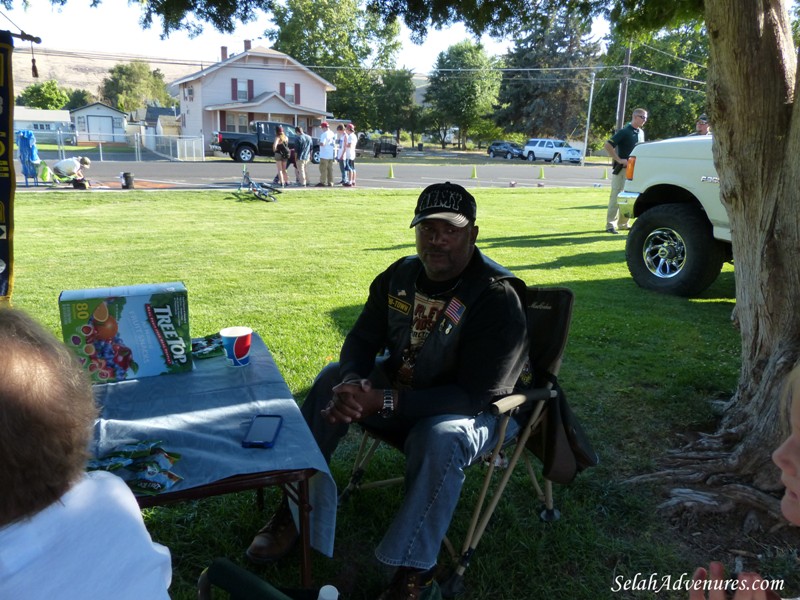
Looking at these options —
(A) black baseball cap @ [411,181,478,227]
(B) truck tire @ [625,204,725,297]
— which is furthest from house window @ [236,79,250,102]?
(A) black baseball cap @ [411,181,478,227]

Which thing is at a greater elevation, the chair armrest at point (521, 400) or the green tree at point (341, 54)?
the green tree at point (341, 54)

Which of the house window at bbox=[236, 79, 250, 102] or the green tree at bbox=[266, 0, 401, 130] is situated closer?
the house window at bbox=[236, 79, 250, 102]

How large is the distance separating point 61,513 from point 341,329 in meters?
4.23

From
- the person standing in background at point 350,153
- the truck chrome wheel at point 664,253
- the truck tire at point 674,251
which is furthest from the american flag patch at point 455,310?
the person standing in background at point 350,153

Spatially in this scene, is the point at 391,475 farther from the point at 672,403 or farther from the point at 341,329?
the point at 341,329

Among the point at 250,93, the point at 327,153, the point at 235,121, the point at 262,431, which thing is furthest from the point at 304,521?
the point at 250,93

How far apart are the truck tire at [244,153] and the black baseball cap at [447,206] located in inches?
1078

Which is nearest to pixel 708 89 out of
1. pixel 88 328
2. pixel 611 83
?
pixel 88 328

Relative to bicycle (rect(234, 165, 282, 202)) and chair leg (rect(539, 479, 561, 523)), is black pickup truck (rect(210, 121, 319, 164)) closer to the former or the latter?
bicycle (rect(234, 165, 282, 202))

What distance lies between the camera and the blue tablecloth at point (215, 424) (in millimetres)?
1835

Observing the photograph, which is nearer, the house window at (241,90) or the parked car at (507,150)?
the parked car at (507,150)

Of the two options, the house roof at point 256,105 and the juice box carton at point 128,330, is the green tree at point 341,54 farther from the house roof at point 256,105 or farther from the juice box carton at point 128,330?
the juice box carton at point 128,330

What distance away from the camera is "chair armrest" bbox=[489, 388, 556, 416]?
7.52ft

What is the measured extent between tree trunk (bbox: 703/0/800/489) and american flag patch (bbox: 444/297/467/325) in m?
1.57
